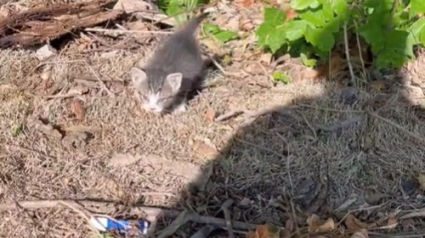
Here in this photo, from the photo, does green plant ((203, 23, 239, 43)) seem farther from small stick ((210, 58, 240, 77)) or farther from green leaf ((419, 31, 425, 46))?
green leaf ((419, 31, 425, 46))

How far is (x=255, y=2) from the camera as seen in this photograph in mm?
5012

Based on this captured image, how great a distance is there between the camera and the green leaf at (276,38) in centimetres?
406

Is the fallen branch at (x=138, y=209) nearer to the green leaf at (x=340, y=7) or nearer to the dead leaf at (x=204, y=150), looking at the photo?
the dead leaf at (x=204, y=150)

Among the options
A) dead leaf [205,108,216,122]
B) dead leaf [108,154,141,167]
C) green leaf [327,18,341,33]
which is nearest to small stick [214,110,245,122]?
dead leaf [205,108,216,122]

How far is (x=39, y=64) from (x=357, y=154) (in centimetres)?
174

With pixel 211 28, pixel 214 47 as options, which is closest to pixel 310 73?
pixel 214 47

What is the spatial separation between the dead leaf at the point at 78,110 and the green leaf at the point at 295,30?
107cm

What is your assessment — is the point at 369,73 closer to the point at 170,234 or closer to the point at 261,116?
the point at 261,116

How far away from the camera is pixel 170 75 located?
4.09 m

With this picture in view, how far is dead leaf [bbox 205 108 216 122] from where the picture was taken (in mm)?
4012

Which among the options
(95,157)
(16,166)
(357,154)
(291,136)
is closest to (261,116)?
(291,136)

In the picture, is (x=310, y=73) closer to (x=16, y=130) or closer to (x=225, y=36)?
(x=225, y=36)

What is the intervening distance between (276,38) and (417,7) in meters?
0.69

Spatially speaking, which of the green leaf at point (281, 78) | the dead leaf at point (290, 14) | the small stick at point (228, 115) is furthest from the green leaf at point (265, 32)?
the small stick at point (228, 115)
